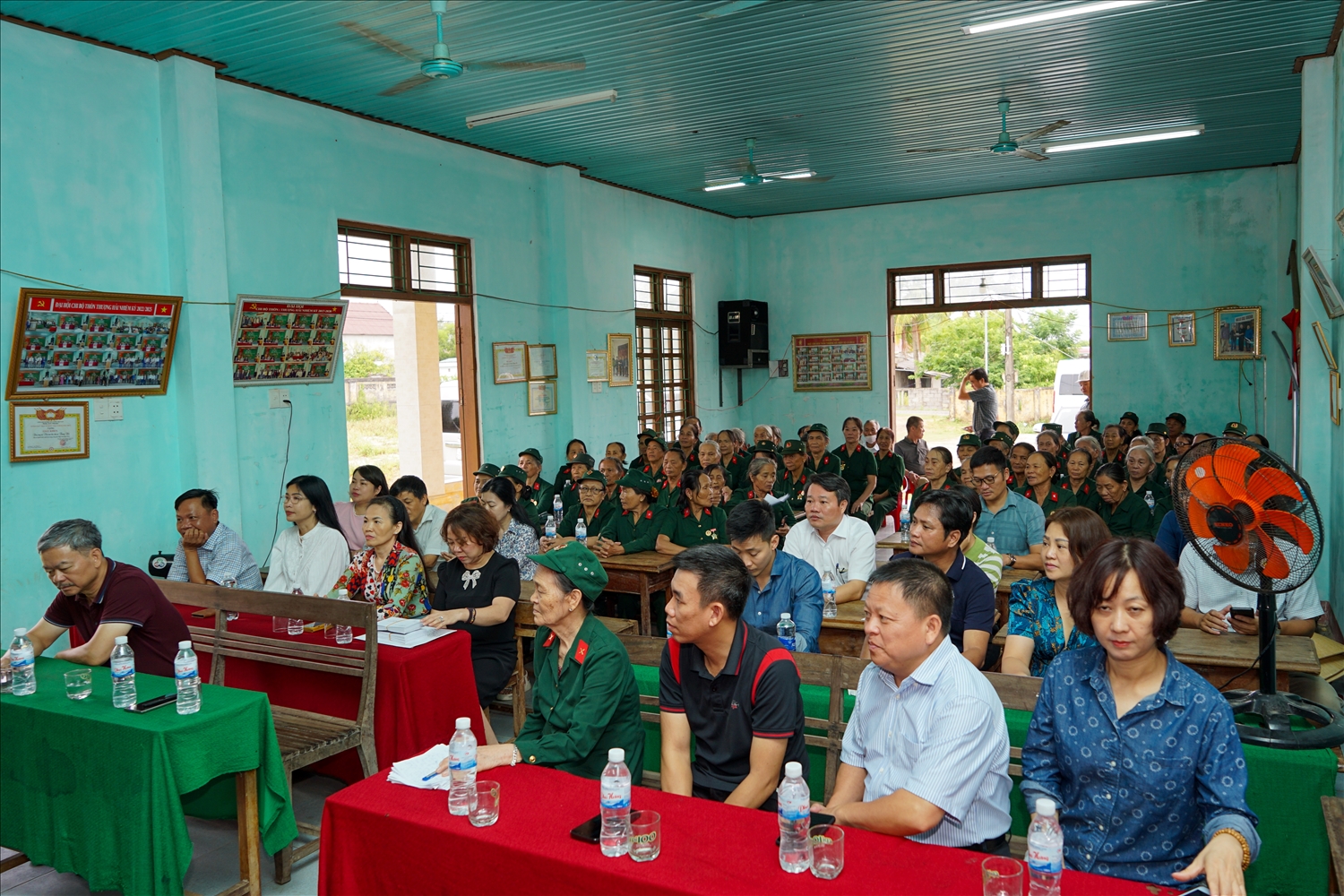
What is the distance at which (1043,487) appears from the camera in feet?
20.3

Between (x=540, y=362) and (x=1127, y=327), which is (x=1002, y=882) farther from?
(x=1127, y=327)

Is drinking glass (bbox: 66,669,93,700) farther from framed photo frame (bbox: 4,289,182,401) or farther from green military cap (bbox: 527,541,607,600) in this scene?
framed photo frame (bbox: 4,289,182,401)

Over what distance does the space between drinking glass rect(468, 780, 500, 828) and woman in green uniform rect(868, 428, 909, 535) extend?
711 centimetres

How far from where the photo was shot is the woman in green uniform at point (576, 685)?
2.77m

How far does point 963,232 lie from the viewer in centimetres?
1249

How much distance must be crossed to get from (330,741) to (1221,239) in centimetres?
1140

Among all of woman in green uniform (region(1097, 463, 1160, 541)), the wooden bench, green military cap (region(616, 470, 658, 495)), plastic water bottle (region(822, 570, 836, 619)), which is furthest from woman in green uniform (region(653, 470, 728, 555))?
the wooden bench

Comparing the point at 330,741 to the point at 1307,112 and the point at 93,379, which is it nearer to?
the point at 93,379

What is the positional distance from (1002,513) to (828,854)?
12.1ft

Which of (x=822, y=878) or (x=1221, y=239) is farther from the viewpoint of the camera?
(x=1221, y=239)

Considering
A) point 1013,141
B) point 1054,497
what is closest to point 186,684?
point 1054,497

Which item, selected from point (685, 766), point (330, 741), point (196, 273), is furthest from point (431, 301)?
point (685, 766)

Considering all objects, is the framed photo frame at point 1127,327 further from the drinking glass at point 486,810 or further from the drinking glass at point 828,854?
the drinking glass at point 486,810

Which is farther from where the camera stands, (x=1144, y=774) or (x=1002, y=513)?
A: (x=1002, y=513)
